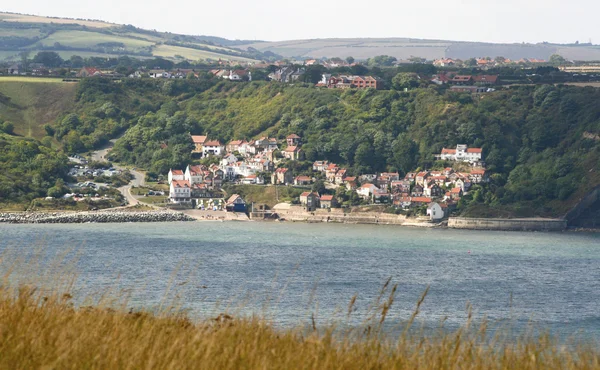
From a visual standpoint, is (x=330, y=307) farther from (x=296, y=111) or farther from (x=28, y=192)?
(x=296, y=111)

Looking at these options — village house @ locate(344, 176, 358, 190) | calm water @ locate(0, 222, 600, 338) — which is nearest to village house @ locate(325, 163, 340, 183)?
village house @ locate(344, 176, 358, 190)

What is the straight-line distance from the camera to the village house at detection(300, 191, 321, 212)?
55688 mm

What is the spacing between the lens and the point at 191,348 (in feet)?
21.7

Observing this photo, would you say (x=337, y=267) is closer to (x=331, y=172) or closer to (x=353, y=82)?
(x=331, y=172)

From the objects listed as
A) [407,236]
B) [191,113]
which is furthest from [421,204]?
[191,113]

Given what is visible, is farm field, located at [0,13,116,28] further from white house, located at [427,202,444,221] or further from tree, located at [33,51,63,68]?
white house, located at [427,202,444,221]

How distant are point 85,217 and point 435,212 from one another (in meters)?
18.1

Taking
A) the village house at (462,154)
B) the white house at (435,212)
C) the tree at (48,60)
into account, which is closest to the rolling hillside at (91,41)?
the tree at (48,60)

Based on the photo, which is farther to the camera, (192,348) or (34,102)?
(34,102)

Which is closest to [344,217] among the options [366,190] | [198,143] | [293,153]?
[366,190]

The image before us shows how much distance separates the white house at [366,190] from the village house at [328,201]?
1994 mm

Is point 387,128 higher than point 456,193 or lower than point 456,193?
higher

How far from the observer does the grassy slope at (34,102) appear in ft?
238

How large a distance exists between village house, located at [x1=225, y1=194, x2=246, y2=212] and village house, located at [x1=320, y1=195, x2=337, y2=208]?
4.37 meters
